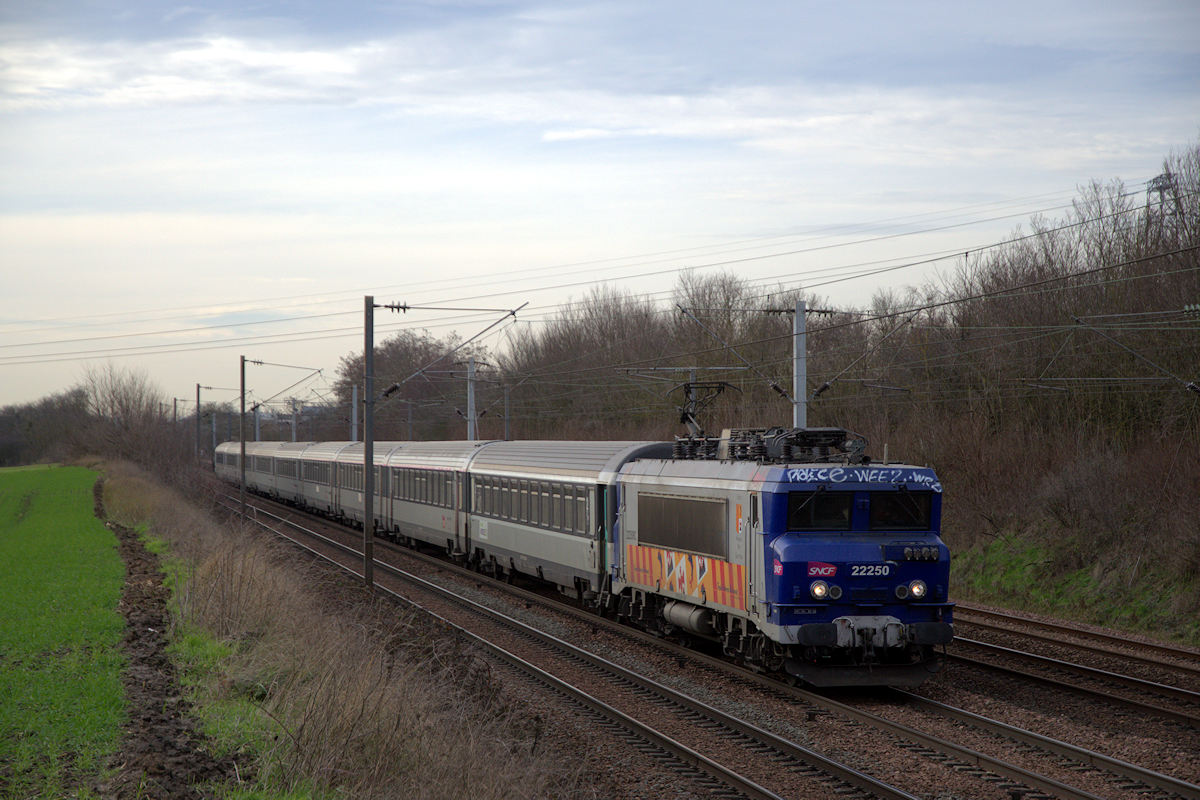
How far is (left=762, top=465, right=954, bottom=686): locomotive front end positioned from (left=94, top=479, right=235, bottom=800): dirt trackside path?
21.2ft

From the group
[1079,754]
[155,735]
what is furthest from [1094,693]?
[155,735]

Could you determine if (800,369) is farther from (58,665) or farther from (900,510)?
(58,665)

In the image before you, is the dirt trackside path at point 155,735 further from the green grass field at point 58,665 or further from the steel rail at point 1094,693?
the steel rail at point 1094,693

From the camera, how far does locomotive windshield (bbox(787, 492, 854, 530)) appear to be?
12.9 meters

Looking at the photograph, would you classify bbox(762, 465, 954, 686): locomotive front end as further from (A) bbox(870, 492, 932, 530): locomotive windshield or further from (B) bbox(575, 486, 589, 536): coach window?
(B) bbox(575, 486, 589, 536): coach window

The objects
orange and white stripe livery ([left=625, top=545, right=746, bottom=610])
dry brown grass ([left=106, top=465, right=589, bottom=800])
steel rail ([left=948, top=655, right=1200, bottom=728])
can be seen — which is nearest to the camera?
dry brown grass ([left=106, top=465, right=589, bottom=800])

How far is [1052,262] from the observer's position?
3014 cm

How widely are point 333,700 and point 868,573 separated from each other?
20.8 ft

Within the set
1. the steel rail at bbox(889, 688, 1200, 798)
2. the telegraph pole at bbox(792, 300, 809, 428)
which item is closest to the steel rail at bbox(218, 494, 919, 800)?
the steel rail at bbox(889, 688, 1200, 798)

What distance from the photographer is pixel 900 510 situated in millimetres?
13320

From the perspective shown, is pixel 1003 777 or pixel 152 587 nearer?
pixel 1003 777

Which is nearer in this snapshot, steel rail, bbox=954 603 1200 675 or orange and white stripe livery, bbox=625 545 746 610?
orange and white stripe livery, bbox=625 545 746 610

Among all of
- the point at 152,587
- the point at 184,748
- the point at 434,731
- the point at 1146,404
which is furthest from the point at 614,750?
the point at 1146,404

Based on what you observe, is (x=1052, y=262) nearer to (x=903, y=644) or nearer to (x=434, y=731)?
(x=903, y=644)
